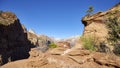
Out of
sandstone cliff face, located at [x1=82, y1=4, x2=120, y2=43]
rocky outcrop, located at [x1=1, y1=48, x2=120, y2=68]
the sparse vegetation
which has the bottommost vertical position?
rocky outcrop, located at [x1=1, y1=48, x2=120, y2=68]

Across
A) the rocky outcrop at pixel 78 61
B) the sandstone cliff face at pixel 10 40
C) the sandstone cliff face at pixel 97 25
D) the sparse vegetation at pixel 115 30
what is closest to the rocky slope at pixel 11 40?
the sandstone cliff face at pixel 10 40

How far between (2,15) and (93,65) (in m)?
125

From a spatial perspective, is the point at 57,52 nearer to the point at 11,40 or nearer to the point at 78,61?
the point at 78,61

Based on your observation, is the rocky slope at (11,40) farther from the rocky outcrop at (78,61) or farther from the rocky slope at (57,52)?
the rocky outcrop at (78,61)

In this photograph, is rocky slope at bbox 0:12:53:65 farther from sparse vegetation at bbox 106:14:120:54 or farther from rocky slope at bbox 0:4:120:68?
sparse vegetation at bbox 106:14:120:54

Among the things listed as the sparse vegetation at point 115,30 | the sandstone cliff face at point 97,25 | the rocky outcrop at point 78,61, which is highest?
the sandstone cliff face at point 97,25

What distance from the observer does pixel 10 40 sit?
151m

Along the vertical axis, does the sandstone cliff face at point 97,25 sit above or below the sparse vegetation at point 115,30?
above

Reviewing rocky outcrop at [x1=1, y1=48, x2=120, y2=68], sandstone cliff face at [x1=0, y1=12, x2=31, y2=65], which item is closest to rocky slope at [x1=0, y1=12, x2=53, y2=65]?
sandstone cliff face at [x1=0, y1=12, x2=31, y2=65]

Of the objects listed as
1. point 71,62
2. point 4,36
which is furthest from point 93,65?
point 4,36

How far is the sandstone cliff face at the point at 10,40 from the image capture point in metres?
134

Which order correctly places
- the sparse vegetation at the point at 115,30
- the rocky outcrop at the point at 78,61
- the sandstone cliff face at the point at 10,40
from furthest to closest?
the sandstone cliff face at the point at 10,40 → the sparse vegetation at the point at 115,30 → the rocky outcrop at the point at 78,61

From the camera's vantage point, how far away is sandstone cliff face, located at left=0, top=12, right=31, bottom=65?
438 feet

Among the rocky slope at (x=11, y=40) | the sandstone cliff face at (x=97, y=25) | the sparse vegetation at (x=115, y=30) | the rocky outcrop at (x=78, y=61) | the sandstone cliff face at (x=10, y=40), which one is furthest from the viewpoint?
the sandstone cliff face at (x=10, y=40)
